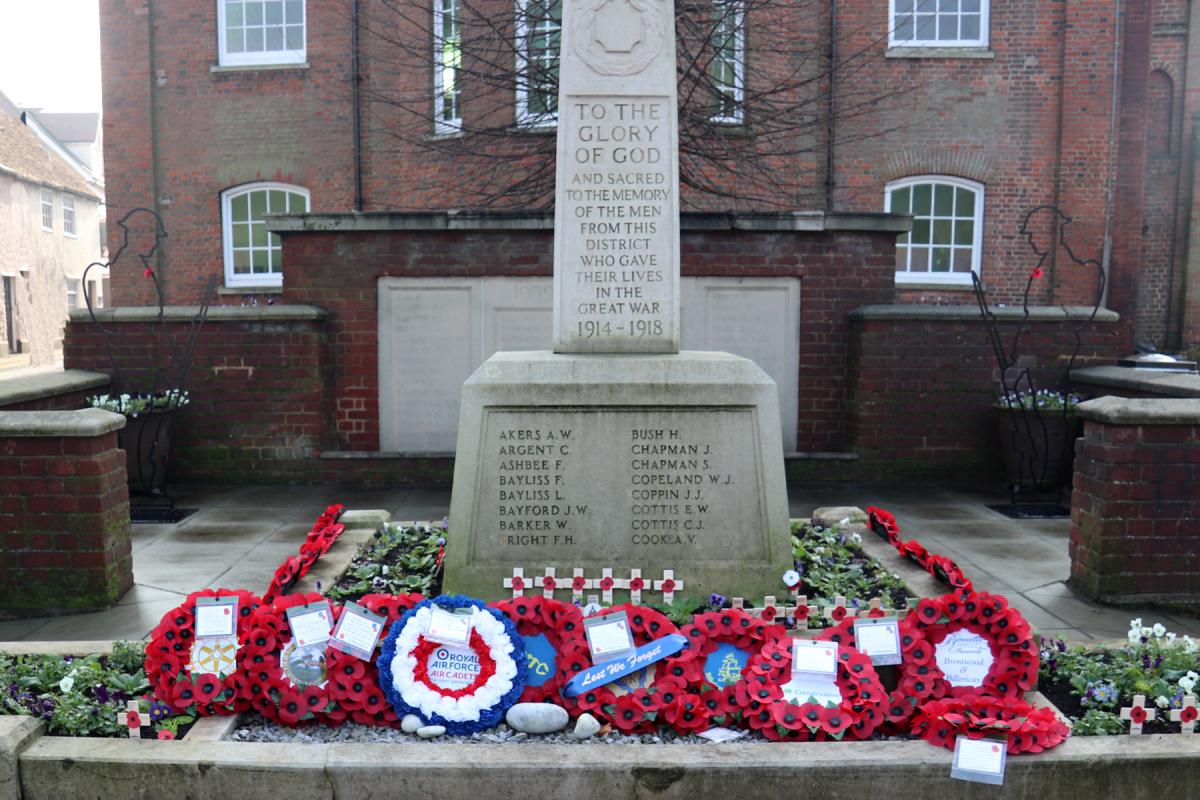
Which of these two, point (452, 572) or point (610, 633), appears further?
point (452, 572)

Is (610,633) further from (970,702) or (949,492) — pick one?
(949,492)

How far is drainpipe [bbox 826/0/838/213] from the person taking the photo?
49.1ft

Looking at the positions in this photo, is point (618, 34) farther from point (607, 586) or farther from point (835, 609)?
point (835, 609)

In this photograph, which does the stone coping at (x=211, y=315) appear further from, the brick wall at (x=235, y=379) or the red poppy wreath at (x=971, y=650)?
the red poppy wreath at (x=971, y=650)

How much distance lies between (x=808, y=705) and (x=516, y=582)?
1.47 metres

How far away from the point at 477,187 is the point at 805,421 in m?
6.95

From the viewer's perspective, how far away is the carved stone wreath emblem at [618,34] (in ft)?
14.8

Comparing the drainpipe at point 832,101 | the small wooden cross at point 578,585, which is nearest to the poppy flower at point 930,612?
the small wooden cross at point 578,585

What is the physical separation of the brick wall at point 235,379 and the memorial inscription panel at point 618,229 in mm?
4735

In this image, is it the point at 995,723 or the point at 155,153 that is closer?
the point at 995,723

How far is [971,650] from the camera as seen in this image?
359 centimetres

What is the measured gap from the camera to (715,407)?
4.41m

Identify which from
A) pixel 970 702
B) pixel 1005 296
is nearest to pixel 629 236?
pixel 970 702

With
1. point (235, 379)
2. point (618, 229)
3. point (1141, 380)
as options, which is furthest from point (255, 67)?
point (1141, 380)
